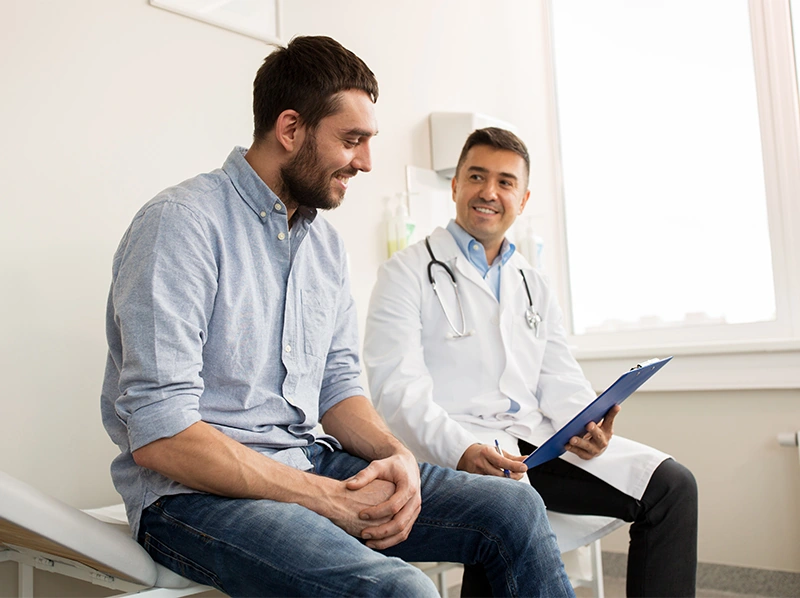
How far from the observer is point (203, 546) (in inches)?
41.4

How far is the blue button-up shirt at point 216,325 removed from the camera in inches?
41.8

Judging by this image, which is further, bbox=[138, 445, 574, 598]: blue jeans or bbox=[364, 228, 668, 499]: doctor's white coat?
bbox=[364, 228, 668, 499]: doctor's white coat

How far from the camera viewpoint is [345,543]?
101 cm

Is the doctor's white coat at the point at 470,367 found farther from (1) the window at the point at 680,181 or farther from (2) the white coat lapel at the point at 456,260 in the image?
(1) the window at the point at 680,181

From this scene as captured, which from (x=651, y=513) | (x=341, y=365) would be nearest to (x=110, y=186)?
(x=341, y=365)

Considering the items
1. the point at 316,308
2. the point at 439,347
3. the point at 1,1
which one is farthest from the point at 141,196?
the point at 439,347

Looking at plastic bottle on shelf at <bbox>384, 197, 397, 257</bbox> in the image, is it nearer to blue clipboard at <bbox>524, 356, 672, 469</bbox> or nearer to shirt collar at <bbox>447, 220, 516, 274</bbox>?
shirt collar at <bbox>447, 220, 516, 274</bbox>

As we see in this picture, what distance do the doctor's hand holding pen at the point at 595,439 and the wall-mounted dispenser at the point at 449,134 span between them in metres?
1.13

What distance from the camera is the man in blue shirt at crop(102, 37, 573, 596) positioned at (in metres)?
1.04

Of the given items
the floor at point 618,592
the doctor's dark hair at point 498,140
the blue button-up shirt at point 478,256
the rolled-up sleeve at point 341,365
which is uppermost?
the doctor's dark hair at point 498,140

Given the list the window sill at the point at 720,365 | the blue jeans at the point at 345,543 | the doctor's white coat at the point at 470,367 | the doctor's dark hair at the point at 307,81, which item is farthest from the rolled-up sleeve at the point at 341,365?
the window sill at the point at 720,365

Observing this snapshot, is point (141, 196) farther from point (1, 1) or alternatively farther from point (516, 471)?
point (516, 471)

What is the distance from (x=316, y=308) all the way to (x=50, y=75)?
2.66ft

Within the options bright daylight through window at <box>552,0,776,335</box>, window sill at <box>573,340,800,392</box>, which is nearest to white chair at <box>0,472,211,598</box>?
window sill at <box>573,340,800,392</box>
